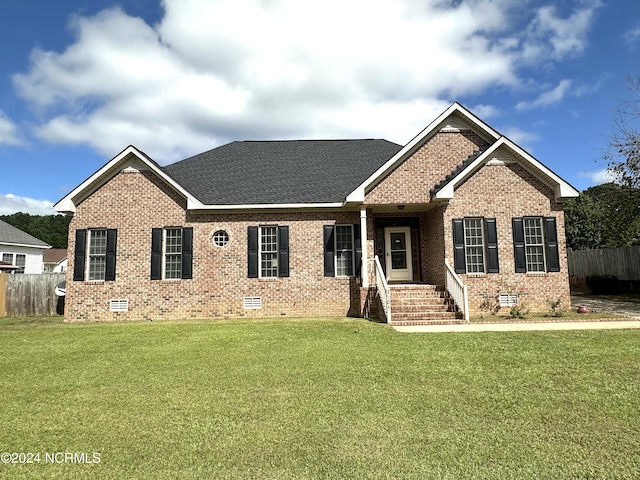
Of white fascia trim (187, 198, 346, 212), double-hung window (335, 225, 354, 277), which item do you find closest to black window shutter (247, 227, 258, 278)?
white fascia trim (187, 198, 346, 212)

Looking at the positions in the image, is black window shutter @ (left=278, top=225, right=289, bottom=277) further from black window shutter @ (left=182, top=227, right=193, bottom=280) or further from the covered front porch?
black window shutter @ (left=182, top=227, right=193, bottom=280)

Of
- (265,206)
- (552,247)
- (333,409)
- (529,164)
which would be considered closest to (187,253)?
(265,206)

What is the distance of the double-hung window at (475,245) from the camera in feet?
40.8

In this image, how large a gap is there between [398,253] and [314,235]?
3.20 meters

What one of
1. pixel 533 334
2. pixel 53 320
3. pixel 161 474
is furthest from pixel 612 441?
pixel 53 320

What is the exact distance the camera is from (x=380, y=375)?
5633mm

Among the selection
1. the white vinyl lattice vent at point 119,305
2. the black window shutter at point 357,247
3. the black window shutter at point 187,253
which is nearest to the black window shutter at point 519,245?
the black window shutter at point 357,247

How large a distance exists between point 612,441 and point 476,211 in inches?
387

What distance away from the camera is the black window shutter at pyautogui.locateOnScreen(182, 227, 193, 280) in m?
13.1

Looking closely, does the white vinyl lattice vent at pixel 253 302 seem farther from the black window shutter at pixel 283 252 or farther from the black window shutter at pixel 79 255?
the black window shutter at pixel 79 255

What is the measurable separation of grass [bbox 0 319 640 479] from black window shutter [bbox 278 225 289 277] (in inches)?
210

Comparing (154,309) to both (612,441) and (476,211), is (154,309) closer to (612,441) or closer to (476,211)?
(476,211)

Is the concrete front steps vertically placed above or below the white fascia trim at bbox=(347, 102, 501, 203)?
below

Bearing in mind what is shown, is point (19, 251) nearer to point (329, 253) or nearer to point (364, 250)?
point (329, 253)
